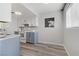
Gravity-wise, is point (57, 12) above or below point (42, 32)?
above

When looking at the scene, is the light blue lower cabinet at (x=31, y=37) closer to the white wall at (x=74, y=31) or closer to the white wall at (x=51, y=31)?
the white wall at (x=51, y=31)

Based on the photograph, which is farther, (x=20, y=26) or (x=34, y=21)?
(x=20, y=26)

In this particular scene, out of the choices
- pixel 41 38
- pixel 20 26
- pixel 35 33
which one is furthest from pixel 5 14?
pixel 20 26

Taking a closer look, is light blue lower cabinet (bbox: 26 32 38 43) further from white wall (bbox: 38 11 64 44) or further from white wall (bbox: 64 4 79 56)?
white wall (bbox: 64 4 79 56)

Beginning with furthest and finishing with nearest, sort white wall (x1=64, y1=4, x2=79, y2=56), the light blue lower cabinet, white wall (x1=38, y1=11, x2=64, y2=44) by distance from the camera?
the light blue lower cabinet
white wall (x1=38, y1=11, x2=64, y2=44)
white wall (x1=64, y1=4, x2=79, y2=56)

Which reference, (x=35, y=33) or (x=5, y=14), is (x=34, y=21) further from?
(x=5, y=14)

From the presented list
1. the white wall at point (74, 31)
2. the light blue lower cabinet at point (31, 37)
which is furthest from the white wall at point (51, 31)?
the white wall at point (74, 31)

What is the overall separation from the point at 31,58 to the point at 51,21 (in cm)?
521

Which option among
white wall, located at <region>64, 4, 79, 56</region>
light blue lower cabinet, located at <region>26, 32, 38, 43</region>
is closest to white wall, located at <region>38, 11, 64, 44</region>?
light blue lower cabinet, located at <region>26, 32, 38, 43</region>

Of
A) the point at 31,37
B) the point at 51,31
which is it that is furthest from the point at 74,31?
the point at 31,37

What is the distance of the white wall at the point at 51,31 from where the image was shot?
5636 mm

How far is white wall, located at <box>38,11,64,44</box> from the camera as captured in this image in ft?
18.5

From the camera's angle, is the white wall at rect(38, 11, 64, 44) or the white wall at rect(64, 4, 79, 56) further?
the white wall at rect(38, 11, 64, 44)

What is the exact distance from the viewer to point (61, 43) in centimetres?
555
